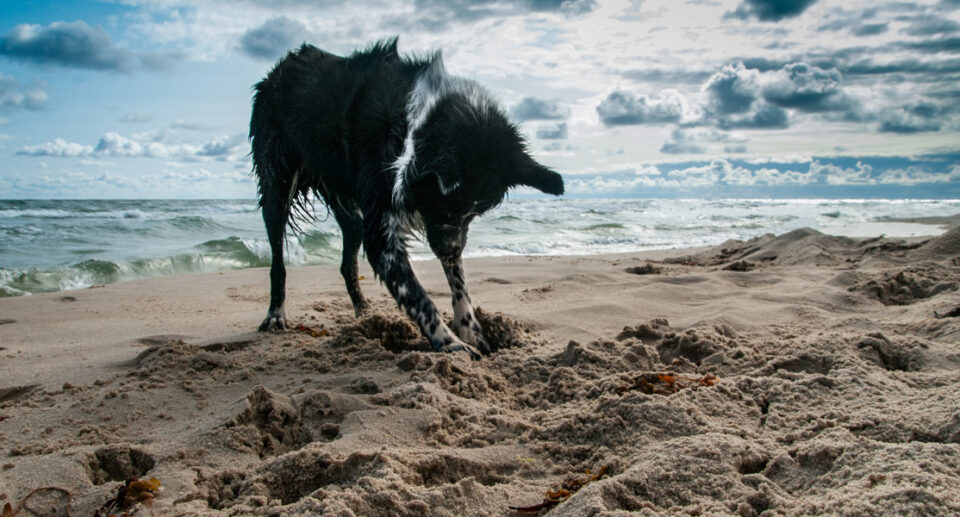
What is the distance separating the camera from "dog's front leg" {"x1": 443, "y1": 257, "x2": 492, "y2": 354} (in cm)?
396

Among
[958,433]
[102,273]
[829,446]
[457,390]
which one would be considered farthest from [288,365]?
[102,273]

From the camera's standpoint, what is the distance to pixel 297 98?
450 cm

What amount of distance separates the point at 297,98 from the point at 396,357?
2.27 metres

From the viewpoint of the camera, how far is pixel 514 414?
2611 millimetres

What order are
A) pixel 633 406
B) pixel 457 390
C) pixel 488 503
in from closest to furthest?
pixel 488 503 < pixel 633 406 < pixel 457 390

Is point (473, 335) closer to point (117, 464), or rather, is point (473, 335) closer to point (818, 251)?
point (117, 464)

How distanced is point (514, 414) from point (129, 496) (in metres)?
1.48

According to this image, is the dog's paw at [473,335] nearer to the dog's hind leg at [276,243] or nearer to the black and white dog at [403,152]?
the black and white dog at [403,152]

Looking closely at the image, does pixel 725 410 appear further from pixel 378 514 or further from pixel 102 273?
pixel 102 273

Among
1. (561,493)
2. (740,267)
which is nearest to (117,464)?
(561,493)

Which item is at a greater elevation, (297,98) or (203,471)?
(297,98)

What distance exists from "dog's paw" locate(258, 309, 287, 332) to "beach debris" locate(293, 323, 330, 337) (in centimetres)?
11

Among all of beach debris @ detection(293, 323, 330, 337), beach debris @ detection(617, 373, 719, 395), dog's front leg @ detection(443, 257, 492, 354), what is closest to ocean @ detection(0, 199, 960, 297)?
beach debris @ detection(293, 323, 330, 337)

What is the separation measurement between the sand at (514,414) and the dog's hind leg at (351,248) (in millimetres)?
646
